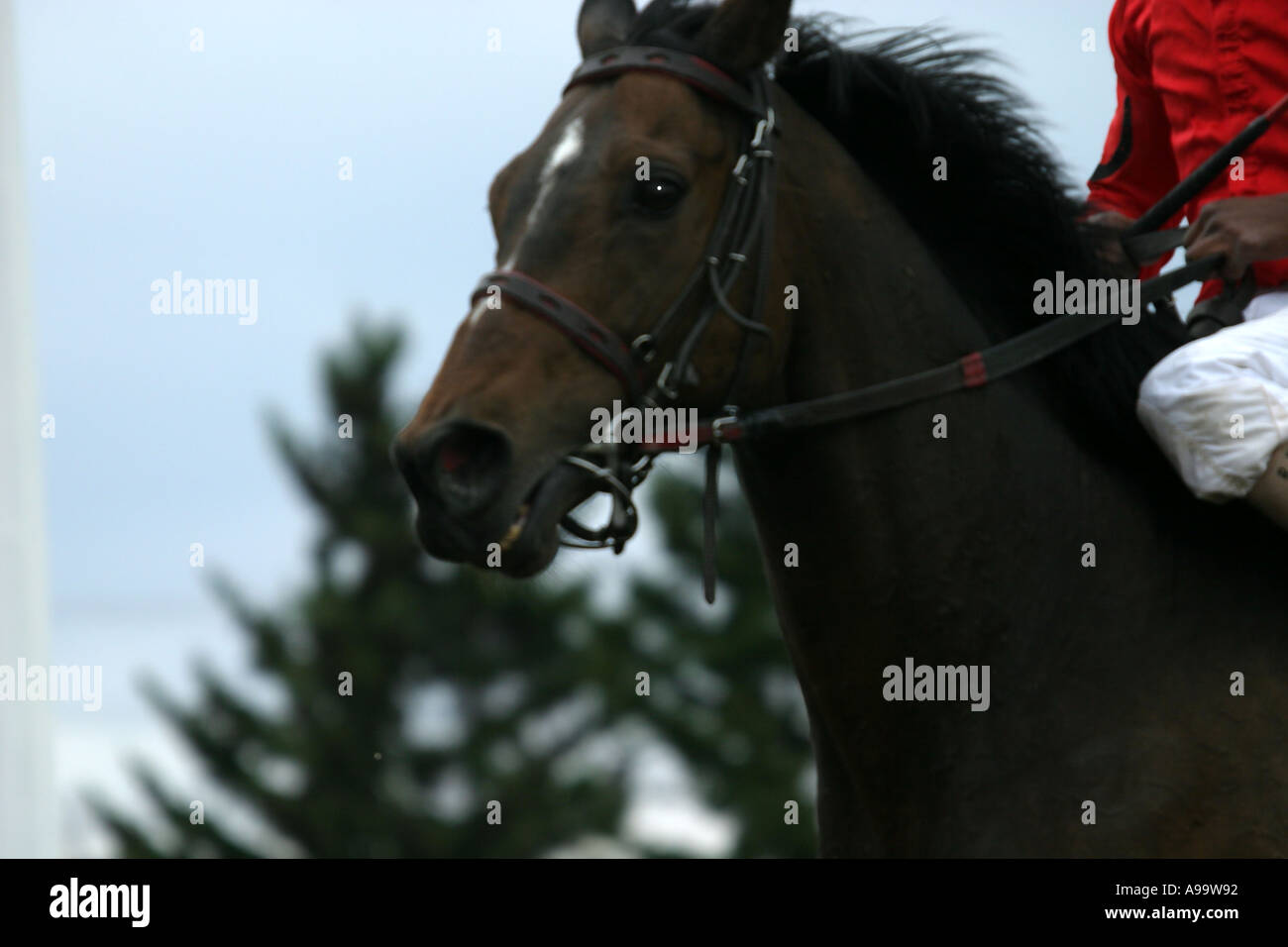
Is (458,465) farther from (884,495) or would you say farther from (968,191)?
(968,191)

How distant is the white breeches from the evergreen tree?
2528 centimetres

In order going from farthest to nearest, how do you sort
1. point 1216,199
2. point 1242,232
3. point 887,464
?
point 1216,199 → point 1242,232 → point 887,464

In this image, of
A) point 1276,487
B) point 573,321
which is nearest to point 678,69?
point 573,321

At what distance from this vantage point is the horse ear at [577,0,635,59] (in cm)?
350

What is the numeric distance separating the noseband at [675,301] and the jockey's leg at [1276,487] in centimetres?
104

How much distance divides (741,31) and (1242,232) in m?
1.18

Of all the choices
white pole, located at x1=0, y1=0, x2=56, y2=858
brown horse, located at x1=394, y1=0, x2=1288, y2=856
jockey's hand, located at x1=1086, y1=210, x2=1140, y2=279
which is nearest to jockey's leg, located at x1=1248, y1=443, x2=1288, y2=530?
brown horse, located at x1=394, y1=0, x2=1288, y2=856

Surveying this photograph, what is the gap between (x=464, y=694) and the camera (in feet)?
104

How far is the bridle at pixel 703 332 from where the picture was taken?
309cm

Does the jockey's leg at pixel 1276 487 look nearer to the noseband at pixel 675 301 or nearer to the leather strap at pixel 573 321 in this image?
the noseband at pixel 675 301

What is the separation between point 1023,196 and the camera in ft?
11.7

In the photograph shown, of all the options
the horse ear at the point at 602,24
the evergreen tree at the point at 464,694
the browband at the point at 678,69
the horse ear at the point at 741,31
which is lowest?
the evergreen tree at the point at 464,694

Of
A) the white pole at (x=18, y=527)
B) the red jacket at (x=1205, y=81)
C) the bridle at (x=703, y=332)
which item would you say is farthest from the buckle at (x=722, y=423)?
the white pole at (x=18, y=527)

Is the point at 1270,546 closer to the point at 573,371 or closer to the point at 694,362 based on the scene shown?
the point at 694,362
